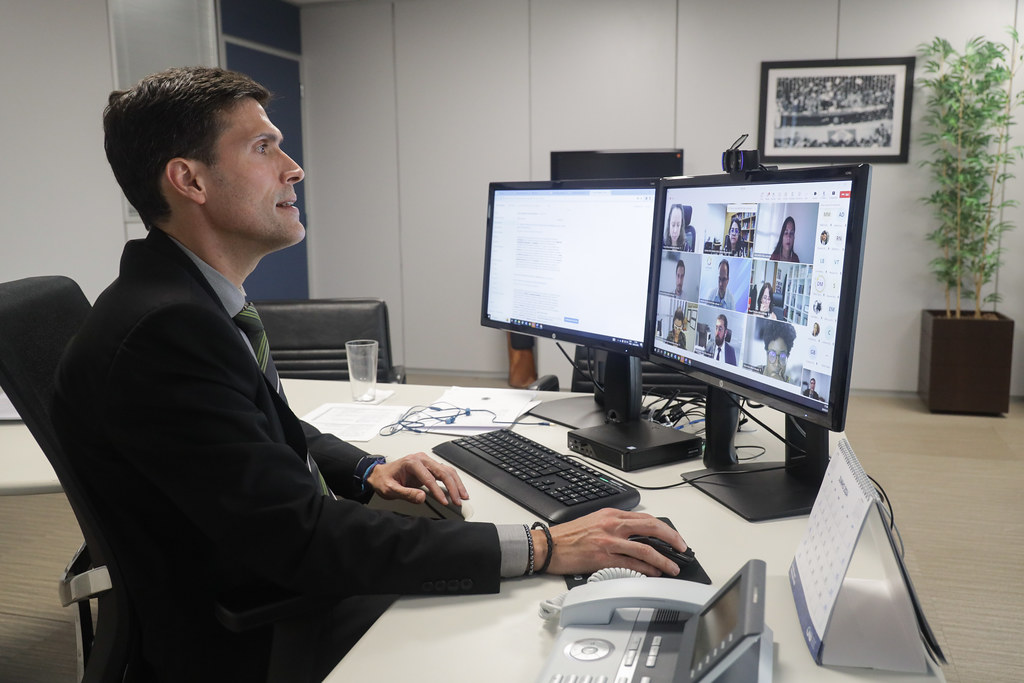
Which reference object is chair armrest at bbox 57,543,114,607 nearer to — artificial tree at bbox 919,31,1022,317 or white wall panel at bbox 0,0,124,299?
white wall panel at bbox 0,0,124,299

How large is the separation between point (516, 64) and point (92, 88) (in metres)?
2.53

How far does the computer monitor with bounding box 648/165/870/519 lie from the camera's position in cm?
116

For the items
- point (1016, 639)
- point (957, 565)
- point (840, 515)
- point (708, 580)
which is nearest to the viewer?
point (840, 515)

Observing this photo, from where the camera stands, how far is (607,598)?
3.10ft

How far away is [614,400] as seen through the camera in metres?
1.85

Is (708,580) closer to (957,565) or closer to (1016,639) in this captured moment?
(1016,639)

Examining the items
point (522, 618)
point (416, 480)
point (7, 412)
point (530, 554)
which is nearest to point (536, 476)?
point (416, 480)

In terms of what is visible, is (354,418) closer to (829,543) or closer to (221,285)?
(221,285)

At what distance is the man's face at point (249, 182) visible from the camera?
1305mm

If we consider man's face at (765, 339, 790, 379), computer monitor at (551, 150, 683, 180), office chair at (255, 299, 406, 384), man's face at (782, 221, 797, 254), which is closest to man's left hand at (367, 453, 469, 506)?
man's face at (765, 339, 790, 379)

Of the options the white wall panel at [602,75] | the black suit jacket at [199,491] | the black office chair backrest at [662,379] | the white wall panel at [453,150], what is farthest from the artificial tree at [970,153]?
the black suit jacket at [199,491]

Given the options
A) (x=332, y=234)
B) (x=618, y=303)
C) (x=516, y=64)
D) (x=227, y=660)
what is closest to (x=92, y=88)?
(x=332, y=234)

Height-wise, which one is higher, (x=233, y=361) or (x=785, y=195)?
(x=785, y=195)

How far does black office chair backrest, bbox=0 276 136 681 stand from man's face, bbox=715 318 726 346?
3.44ft
